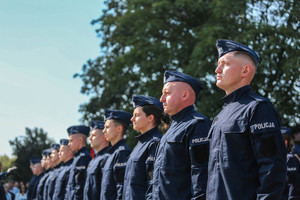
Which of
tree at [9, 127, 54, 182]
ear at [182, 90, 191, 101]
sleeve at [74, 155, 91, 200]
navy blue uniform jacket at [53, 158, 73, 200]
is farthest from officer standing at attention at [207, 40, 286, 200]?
tree at [9, 127, 54, 182]

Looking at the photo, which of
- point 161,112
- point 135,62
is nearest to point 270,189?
point 161,112

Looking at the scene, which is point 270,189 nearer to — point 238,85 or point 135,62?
point 238,85

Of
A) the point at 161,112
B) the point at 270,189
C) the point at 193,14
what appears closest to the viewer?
the point at 270,189

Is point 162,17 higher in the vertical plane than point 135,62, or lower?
higher

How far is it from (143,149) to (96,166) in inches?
89.1

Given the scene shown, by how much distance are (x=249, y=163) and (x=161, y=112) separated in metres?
3.23

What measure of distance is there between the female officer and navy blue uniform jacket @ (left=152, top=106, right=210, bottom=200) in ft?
3.04

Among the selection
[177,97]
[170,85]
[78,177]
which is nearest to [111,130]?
[78,177]

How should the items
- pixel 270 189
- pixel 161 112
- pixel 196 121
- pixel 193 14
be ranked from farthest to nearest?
pixel 193 14 < pixel 161 112 < pixel 196 121 < pixel 270 189

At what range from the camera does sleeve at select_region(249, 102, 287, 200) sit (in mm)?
3334

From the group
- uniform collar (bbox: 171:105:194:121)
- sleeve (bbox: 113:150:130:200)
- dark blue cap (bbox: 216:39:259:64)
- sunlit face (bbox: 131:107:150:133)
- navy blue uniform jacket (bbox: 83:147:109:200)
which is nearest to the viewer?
dark blue cap (bbox: 216:39:259:64)

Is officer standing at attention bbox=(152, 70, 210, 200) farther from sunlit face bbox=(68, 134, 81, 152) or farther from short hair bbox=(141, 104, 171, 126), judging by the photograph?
sunlit face bbox=(68, 134, 81, 152)

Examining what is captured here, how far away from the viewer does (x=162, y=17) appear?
60.8 ft

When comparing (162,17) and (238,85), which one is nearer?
(238,85)
